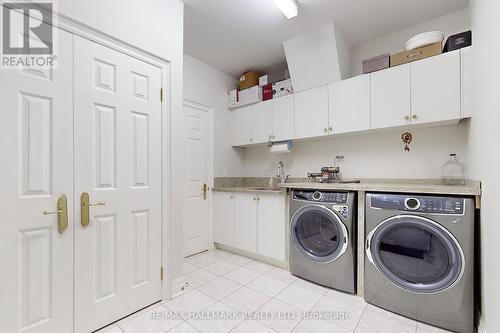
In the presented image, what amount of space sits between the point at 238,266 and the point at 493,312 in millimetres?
2087

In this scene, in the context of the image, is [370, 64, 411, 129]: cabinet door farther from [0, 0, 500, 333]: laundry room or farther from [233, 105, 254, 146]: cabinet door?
[233, 105, 254, 146]: cabinet door

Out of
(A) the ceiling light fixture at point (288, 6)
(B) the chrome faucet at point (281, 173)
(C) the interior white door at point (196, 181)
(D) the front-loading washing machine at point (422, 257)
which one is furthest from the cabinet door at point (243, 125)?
(D) the front-loading washing machine at point (422, 257)

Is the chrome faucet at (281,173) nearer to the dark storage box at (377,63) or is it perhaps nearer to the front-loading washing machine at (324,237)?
the front-loading washing machine at (324,237)

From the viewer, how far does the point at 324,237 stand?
2.18m

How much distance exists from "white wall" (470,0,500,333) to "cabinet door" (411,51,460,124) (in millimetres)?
289

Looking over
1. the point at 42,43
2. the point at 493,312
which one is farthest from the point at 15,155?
the point at 493,312

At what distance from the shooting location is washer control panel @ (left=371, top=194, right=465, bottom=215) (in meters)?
1.55

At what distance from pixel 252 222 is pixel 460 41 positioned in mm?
2659

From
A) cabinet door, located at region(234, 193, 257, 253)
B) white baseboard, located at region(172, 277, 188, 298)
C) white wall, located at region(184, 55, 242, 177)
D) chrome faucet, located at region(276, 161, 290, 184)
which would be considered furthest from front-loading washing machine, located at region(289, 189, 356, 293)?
white wall, located at region(184, 55, 242, 177)

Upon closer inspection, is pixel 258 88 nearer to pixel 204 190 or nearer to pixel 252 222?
pixel 204 190

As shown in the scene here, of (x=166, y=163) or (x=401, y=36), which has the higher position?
(x=401, y=36)

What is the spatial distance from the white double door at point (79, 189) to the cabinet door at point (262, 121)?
1588 millimetres

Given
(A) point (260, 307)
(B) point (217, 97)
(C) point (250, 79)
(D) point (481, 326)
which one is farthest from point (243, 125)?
(D) point (481, 326)

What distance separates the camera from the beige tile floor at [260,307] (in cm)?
158
